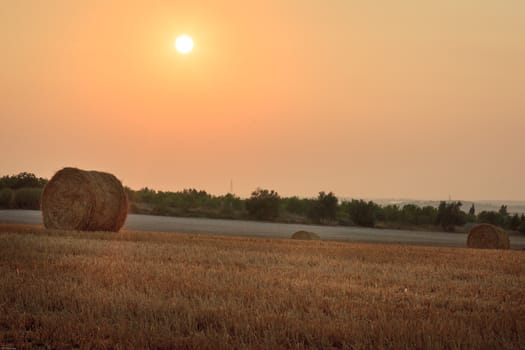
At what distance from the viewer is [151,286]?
9.31 m

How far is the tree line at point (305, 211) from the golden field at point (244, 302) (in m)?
52.1

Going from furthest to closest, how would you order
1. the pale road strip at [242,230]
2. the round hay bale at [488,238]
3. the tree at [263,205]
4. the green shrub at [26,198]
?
the tree at [263,205] → the green shrub at [26,198] → the pale road strip at [242,230] → the round hay bale at [488,238]

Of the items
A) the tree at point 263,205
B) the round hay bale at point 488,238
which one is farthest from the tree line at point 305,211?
the round hay bale at point 488,238

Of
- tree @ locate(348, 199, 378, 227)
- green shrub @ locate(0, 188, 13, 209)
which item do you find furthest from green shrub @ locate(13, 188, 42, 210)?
tree @ locate(348, 199, 378, 227)

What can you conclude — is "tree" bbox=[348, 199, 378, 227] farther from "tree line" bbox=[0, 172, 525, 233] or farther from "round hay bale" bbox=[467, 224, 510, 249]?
"round hay bale" bbox=[467, 224, 510, 249]

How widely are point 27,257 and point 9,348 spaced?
21.9ft

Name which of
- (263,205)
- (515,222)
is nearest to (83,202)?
(263,205)

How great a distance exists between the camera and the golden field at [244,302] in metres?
6.47

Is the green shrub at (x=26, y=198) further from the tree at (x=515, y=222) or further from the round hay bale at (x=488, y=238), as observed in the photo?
the tree at (x=515, y=222)

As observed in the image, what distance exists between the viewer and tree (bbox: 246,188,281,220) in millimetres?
66438

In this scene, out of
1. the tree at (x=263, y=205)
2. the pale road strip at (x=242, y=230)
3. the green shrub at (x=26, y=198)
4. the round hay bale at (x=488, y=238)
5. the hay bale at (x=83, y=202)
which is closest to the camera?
the hay bale at (x=83, y=202)

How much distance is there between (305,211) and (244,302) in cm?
6341

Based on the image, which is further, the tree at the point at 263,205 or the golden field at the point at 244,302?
the tree at the point at 263,205

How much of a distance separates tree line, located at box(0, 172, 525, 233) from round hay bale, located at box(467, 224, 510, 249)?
34.2 metres
